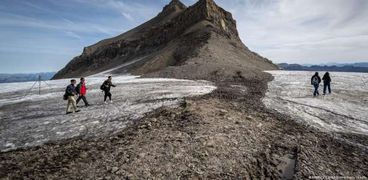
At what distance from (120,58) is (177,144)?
10290 cm

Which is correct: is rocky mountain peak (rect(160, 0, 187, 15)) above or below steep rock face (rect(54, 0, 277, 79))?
above

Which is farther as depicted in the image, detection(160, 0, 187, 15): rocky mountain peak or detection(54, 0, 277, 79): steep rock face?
detection(160, 0, 187, 15): rocky mountain peak

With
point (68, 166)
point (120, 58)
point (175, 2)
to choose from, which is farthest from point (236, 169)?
point (175, 2)

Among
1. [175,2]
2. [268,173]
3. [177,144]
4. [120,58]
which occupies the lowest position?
[268,173]

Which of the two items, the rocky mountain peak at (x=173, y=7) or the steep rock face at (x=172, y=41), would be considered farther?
the rocky mountain peak at (x=173, y=7)

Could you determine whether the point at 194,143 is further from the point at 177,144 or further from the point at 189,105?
the point at 189,105

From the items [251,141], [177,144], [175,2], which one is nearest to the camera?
[177,144]

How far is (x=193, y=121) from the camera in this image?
1164 cm

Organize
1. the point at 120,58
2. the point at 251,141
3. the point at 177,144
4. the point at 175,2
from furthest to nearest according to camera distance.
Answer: the point at 175,2 → the point at 120,58 → the point at 251,141 → the point at 177,144

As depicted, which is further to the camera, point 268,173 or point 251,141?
point 251,141

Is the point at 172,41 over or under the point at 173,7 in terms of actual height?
under

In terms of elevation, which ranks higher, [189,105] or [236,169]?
[189,105]

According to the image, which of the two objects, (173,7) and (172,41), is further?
(173,7)

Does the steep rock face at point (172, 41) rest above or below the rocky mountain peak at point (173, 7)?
below
